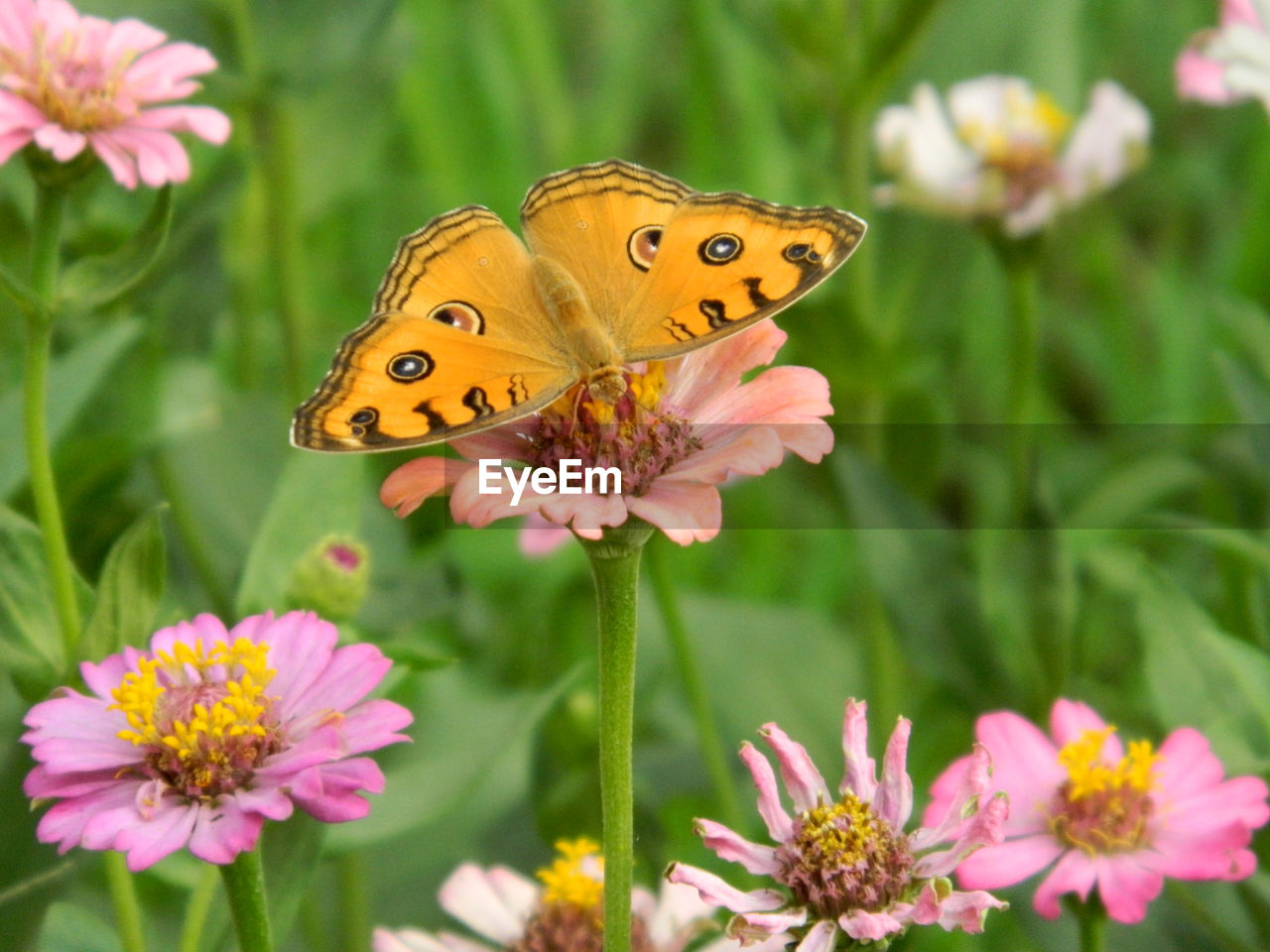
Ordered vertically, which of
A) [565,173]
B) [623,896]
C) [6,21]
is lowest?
[623,896]

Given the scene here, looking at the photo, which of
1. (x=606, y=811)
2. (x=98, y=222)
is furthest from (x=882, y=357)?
(x=606, y=811)

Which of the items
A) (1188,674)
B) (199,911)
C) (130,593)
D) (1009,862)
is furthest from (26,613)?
(1188,674)

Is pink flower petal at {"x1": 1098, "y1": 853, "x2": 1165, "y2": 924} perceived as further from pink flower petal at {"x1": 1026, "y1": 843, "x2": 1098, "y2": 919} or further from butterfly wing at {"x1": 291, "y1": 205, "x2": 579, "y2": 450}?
butterfly wing at {"x1": 291, "y1": 205, "x2": 579, "y2": 450}

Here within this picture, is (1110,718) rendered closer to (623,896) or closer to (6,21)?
(623,896)

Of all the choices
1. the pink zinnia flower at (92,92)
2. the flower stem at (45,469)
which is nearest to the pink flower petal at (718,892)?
the flower stem at (45,469)

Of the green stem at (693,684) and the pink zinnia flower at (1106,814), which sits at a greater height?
the green stem at (693,684)

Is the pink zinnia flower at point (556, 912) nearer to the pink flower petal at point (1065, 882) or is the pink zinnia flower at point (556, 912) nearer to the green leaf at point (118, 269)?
the pink flower petal at point (1065, 882)
